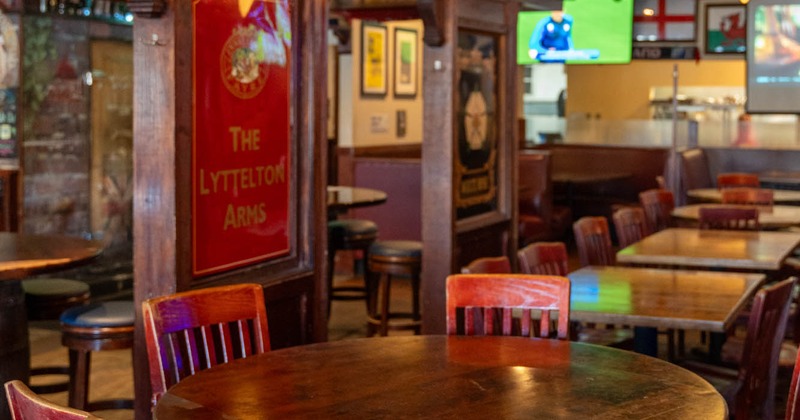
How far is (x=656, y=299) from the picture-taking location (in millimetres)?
4180

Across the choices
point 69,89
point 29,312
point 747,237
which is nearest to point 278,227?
point 29,312

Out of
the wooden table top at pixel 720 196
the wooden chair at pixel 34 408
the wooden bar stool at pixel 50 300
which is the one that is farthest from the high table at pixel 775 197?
the wooden chair at pixel 34 408

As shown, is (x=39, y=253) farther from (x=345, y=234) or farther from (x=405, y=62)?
(x=405, y=62)

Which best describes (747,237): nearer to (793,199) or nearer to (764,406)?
(764,406)

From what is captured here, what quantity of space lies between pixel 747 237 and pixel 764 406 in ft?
7.62

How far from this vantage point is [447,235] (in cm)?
561

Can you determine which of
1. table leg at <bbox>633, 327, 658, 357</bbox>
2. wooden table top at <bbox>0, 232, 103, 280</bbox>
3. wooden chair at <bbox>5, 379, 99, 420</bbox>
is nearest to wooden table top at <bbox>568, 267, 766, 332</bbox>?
table leg at <bbox>633, 327, 658, 357</bbox>

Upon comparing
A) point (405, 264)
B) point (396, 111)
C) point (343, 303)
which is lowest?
point (343, 303)

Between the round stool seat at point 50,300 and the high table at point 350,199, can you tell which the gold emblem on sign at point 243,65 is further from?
the high table at point 350,199

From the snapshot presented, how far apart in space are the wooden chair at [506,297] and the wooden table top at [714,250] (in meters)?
2.01

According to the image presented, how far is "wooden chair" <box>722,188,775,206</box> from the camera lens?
7949 millimetres

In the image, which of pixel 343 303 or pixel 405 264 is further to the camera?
pixel 343 303

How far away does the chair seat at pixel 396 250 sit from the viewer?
6.32 m

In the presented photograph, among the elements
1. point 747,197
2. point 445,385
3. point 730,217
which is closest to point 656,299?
point 445,385
